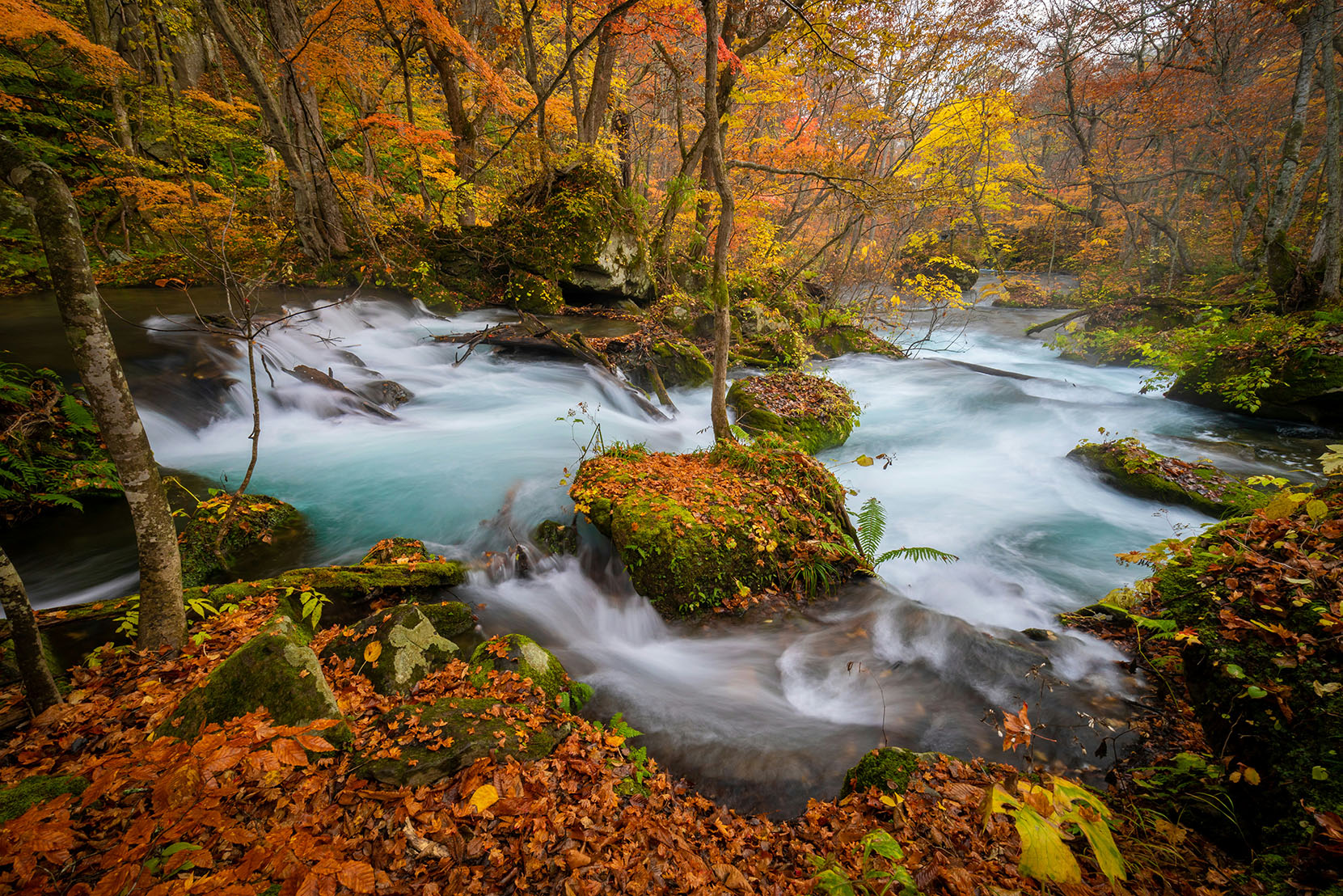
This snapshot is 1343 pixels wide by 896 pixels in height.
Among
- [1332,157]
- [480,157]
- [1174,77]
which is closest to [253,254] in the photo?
[480,157]

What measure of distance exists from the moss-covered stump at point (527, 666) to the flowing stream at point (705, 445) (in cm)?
31

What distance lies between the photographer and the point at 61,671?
2943 millimetres

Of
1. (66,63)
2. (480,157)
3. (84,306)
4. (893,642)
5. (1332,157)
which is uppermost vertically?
(66,63)

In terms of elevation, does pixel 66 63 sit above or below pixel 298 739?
above

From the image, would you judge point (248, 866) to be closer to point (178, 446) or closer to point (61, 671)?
point (61, 671)

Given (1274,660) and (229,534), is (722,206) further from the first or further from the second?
(229,534)

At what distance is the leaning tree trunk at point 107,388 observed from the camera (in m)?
2.31

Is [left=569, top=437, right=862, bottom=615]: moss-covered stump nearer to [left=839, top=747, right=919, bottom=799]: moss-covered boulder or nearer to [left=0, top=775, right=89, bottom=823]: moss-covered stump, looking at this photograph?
[left=839, top=747, right=919, bottom=799]: moss-covered boulder

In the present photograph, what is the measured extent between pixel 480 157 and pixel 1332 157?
1898cm

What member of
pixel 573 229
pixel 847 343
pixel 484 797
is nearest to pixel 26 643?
pixel 484 797

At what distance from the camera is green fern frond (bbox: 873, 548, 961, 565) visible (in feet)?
16.8

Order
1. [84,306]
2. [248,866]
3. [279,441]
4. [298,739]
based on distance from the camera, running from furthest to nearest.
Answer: [279,441]
[84,306]
[298,739]
[248,866]

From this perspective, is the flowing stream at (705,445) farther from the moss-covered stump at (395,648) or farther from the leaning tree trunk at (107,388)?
the leaning tree trunk at (107,388)

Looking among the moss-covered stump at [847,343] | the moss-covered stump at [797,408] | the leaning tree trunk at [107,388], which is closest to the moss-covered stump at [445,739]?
the leaning tree trunk at [107,388]
